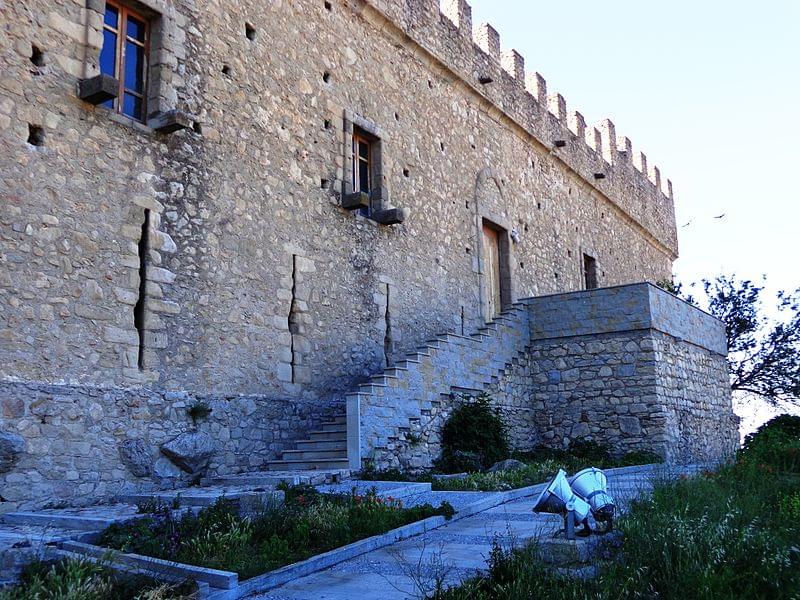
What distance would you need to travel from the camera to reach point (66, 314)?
7.66 m

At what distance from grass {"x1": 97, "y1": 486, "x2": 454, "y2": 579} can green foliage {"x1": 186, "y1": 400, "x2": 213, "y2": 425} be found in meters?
2.41

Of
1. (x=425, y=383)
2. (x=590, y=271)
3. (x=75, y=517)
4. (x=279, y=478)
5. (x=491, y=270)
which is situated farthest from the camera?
(x=590, y=271)

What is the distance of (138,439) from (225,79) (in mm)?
4773

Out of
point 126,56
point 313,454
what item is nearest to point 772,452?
point 313,454

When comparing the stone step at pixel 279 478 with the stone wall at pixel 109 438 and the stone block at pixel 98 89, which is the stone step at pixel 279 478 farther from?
the stone block at pixel 98 89

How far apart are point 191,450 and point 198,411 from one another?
454mm

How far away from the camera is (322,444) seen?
32.0 ft

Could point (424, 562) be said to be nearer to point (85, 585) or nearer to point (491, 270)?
point (85, 585)

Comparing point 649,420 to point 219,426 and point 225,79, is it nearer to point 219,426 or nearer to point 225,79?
point 219,426

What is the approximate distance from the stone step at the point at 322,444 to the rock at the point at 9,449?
3.69 m

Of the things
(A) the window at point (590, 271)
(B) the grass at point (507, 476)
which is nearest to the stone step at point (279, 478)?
(B) the grass at point (507, 476)

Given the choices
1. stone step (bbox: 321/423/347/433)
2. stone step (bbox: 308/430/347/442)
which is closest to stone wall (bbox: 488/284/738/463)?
stone step (bbox: 321/423/347/433)

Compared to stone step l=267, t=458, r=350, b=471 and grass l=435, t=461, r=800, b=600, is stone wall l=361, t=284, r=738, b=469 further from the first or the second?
grass l=435, t=461, r=800, b=600

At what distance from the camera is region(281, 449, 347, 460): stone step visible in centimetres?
956
